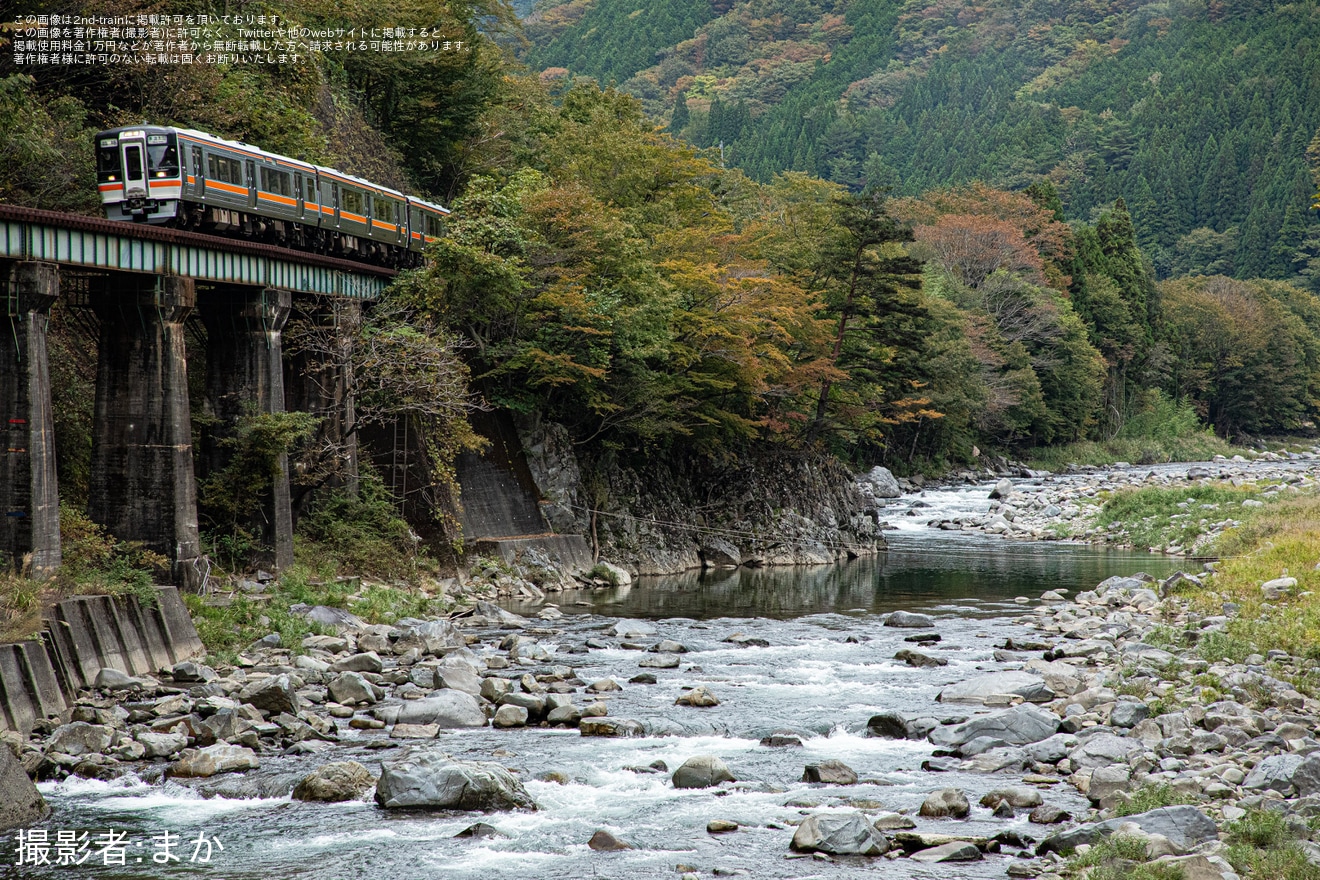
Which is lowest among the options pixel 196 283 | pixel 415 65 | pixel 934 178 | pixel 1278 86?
pixel 196 283

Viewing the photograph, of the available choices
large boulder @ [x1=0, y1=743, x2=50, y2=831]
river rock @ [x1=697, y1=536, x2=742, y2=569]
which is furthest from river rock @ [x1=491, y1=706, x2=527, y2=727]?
river rock @ [x1=697, y1=536, x2=742, y2=569]

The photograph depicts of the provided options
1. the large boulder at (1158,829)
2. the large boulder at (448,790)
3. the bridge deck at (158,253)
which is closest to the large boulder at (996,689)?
the large boulder at (1158,829)

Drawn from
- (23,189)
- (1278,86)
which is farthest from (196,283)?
(1278,86)

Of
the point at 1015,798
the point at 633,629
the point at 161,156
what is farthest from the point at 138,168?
the point at 1015,798

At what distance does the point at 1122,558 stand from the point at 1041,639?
1901 centimetres

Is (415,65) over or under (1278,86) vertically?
under

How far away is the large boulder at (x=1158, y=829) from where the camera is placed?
35.3 ft

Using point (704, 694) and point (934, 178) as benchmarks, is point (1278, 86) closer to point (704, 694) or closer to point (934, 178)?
point (934, 178)

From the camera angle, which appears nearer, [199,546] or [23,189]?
[199,546]

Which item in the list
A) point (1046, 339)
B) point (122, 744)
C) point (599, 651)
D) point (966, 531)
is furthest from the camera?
point (1046, 339)

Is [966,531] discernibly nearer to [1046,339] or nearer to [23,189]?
[1046,339]

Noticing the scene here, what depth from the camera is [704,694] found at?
18.0m

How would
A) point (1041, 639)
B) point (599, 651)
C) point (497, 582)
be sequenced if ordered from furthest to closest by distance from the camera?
point (497, 582) → point (1041, 639) → point (599, 651)

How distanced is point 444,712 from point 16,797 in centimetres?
589
